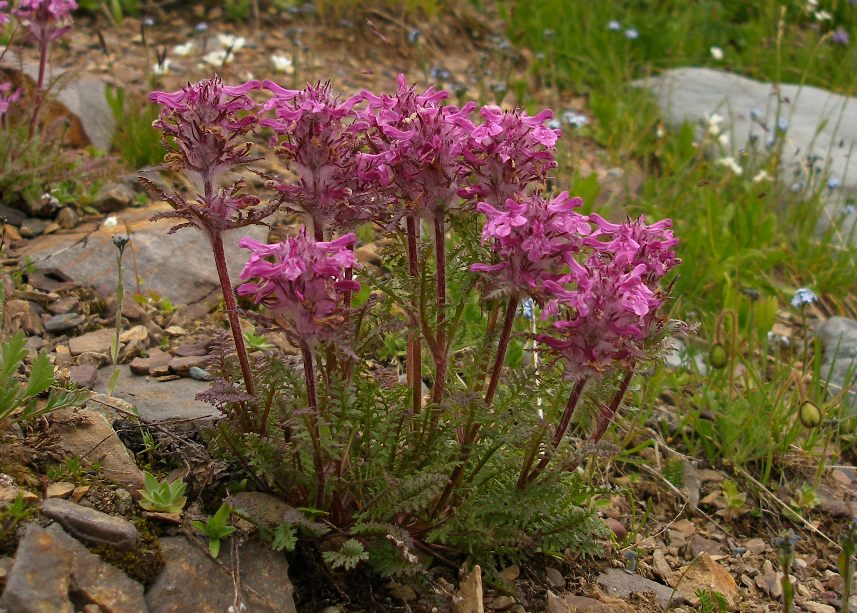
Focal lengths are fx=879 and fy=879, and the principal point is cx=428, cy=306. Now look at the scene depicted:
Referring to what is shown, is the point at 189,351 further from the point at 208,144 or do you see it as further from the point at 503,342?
the point at 503,342

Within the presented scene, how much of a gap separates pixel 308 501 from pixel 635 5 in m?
6.57

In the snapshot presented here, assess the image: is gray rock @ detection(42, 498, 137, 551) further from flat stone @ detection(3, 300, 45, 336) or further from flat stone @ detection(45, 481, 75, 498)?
flat stone @ detection(3, 300, 45, 336)

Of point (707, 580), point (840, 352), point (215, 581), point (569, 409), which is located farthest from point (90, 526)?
point (840, 352)

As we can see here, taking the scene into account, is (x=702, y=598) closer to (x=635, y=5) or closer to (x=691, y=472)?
(x=691, y=472)

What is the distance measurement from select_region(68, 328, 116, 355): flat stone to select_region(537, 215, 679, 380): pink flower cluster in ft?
5.92

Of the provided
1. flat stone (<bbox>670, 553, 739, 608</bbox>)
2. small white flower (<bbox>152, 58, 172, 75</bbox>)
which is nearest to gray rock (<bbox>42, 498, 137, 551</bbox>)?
flat stone (<bbox>670, 553, 739, 608</bbox>)

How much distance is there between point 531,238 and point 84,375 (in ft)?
5.53

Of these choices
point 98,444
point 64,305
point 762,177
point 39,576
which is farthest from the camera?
point 762,177

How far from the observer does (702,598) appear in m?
2.52

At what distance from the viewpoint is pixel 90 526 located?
205 cm

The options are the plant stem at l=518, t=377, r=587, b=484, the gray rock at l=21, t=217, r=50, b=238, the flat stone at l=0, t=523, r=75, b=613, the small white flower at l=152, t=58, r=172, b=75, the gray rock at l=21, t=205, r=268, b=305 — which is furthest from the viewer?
the small white flower at l=152, t=58, r=172, b=75

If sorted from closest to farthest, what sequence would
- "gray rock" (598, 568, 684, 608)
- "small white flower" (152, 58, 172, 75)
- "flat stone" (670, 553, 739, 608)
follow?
"gray rock" (598, 568, 684, 608) → "flat stone" (670, 553, 739, 608) → "small white flower" (152, 58, 172, 75)

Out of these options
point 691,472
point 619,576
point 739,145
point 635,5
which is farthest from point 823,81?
point 619,576

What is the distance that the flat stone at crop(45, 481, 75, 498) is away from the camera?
218 cm
